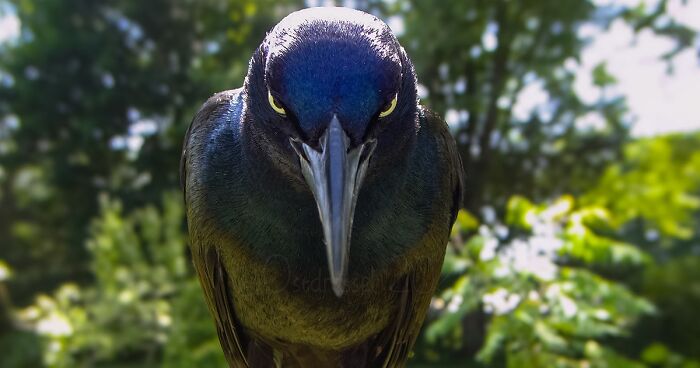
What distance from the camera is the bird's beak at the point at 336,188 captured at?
1012 mm

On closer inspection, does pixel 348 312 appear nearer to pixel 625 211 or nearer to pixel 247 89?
pixel 247 89

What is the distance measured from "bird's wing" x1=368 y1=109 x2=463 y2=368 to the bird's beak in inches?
23.6

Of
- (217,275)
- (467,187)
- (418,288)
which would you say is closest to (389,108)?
(418,288)

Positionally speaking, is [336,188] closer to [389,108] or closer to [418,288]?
[389,108]

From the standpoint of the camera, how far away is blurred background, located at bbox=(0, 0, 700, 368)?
3047 millimetres

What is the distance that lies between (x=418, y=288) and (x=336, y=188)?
79 centimetres

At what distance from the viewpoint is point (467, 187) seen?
4980 mm

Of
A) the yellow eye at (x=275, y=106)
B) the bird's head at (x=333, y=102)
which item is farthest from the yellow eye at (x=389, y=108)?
the yellow eye at (x=275, y=106)

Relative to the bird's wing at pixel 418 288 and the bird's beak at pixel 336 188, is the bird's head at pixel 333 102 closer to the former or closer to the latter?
the bird's beak at pixel 336 188

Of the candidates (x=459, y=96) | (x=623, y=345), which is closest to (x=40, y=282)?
(x=459, y=96)

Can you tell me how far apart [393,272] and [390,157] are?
399mm

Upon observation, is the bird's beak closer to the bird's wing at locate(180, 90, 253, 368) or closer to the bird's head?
the bird's head

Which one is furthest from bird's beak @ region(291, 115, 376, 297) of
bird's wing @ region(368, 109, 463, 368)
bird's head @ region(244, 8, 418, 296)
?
bird's wing @ region(368, 109, 463, 368)

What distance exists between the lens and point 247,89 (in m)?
1.35
